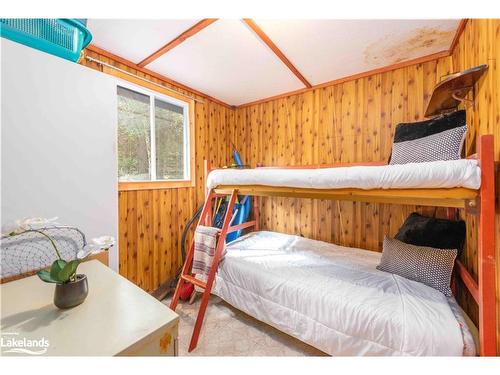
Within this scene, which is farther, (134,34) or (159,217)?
(159,217)

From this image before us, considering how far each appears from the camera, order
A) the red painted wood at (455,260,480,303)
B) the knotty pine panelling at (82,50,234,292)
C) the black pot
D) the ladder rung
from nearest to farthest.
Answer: the black pot
the red painted wood at (455,260,480,303)
the ladder rung
the knotty pine panelling at (82,50,234,292)

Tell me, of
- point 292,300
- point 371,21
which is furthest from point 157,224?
point 371,21

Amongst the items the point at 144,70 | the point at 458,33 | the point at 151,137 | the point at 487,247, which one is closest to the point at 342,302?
the point at 487,247

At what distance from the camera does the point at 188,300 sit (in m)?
2.12

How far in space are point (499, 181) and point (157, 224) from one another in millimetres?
2583

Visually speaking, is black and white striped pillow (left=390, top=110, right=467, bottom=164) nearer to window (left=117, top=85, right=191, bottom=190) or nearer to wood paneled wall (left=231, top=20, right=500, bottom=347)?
wood paneled wall (left=231, top=20, right=500, bottom=347)

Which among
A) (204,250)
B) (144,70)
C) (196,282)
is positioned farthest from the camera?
(144,70)

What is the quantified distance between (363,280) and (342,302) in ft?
1.05

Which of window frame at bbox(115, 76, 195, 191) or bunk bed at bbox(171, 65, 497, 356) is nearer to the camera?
bunk bed at bbox(171, 65, 497, 356)

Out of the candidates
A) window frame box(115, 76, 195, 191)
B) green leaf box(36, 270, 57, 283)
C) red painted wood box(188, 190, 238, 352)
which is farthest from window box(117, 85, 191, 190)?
green leaf box(36, 270, 57, 283)

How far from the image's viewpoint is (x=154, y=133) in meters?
2.22

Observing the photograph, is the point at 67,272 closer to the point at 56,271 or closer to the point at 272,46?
the point at 56,271

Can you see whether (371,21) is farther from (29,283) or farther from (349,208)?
(29,283)

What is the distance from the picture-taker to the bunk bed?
2.94 ft
